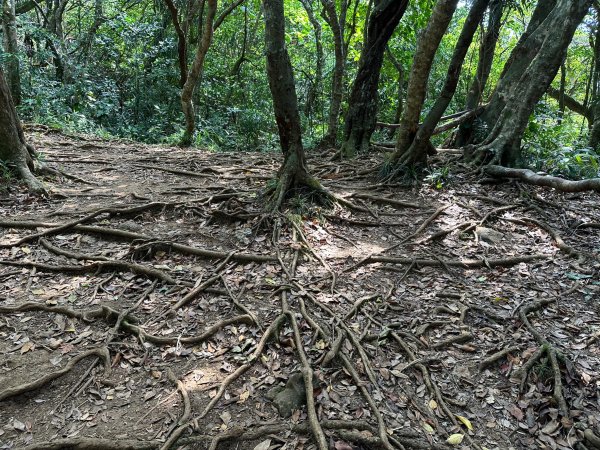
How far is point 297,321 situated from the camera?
3770mm

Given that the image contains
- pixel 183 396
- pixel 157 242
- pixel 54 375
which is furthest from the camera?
pixel 157 242

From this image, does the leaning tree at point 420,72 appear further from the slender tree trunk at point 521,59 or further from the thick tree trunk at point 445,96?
the slender tree trunk at point 521,59

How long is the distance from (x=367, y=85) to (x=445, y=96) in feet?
8.01

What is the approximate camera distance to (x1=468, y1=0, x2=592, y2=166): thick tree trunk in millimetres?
6273

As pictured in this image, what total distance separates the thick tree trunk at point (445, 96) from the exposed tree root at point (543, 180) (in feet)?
3.64

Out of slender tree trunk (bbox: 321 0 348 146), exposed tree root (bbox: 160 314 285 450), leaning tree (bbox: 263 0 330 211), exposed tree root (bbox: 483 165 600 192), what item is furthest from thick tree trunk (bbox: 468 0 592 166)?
exposed tree root (bbox: 160 314 285 450)

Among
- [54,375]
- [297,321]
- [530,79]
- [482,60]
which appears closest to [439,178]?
[530,79]

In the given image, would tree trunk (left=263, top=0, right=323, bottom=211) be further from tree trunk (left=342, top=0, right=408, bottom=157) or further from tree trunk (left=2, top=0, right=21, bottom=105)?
tree trunk (left=2, top=0, right=21, bottom=105)

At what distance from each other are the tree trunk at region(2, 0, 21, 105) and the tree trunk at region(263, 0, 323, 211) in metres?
8.26

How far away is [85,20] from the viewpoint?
16250mm

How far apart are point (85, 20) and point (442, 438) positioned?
61.1ft

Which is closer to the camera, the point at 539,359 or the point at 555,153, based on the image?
the point at 539,359

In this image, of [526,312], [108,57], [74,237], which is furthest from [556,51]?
[108,57]

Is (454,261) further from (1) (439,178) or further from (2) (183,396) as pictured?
(2) (183,396)
